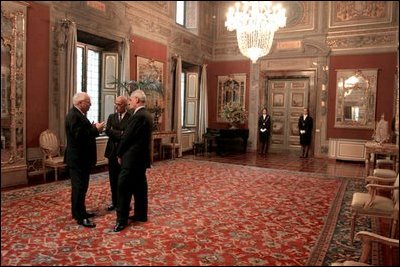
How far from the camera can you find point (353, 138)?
9859mm

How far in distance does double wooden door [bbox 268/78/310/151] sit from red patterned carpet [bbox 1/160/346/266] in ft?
17.0

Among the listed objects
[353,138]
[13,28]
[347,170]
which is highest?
[13,28]

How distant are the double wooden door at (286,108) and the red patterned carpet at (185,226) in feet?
17.0

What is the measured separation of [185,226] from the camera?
3725 millimetres

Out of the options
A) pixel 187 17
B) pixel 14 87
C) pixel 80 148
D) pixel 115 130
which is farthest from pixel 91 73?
pixel 80 148

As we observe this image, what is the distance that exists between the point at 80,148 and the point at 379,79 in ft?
28.8

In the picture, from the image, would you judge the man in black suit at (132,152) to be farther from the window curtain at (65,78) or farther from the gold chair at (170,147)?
the gold chair at (170,147)

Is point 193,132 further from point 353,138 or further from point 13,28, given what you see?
point 13,28

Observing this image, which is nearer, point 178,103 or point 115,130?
point 115,130

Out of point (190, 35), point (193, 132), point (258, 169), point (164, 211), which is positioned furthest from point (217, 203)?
point (190, 35)

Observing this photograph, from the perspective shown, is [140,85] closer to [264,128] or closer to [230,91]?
[264,128]

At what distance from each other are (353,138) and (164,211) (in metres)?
7.46

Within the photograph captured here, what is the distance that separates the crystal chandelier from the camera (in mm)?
5969

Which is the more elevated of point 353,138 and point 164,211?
point 353,138
